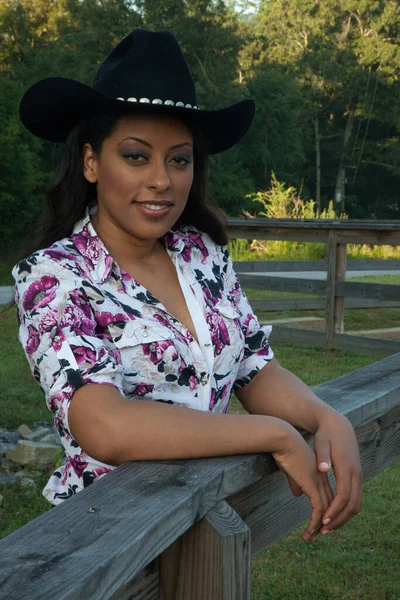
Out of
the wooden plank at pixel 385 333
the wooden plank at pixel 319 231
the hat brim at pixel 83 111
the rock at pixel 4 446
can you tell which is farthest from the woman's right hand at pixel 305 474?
the wooden plank at pixel 385 333

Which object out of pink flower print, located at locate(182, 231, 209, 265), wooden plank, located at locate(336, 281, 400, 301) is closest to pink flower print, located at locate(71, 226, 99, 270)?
pink flower print, located at locate(182, 231, 209, 265)

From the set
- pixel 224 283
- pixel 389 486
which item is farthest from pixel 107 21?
pixel 224 283

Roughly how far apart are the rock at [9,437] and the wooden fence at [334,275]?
3943 mm

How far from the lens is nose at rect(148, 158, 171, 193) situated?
1833 millimetres

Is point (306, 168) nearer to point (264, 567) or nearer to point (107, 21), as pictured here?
point (107, 21)

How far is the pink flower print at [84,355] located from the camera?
1.56 meters

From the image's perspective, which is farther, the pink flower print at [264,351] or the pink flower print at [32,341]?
the pink flower print at [264,351]

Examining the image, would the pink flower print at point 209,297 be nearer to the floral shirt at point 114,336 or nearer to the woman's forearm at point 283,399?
the floral shirt at point 114,336

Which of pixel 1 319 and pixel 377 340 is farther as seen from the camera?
pixel 1 319

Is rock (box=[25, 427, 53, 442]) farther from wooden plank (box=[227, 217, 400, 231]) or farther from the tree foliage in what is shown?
the tree foliage

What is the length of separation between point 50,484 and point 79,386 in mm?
371

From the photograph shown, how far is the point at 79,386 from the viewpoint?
1546 mm

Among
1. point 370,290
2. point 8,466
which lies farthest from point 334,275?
point 8,466

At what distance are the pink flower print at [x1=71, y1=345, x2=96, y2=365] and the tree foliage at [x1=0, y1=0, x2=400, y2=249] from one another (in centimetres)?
1839
